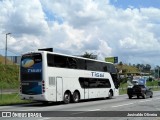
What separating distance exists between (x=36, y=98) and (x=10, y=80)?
44.8m

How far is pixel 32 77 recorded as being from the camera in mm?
27484

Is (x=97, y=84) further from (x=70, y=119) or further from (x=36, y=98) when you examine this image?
(x=70, y=119)

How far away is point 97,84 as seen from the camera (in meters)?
35.5

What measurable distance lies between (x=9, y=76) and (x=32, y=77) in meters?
45.6

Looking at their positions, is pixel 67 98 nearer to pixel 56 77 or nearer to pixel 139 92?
pixel 56 77

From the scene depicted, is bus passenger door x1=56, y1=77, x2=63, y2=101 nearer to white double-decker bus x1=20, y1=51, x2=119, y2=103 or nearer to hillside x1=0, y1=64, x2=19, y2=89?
white double-decker bus x1=20, y1=51, x2=119, y2=103

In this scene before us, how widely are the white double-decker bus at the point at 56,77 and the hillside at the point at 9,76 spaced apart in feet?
114

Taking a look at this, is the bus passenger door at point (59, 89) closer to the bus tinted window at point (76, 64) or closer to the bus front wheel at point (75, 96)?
the bus tinted window at point (76, 64)

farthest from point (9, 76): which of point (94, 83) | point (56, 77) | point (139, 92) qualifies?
point (56, 77)

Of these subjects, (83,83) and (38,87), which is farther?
(83,83)

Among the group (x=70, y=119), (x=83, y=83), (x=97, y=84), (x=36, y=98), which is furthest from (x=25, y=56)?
(x=70, y=119)

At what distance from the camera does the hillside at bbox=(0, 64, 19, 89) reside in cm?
6775

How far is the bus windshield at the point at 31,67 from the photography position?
2710 centimetres

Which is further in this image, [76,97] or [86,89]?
[86,89]
